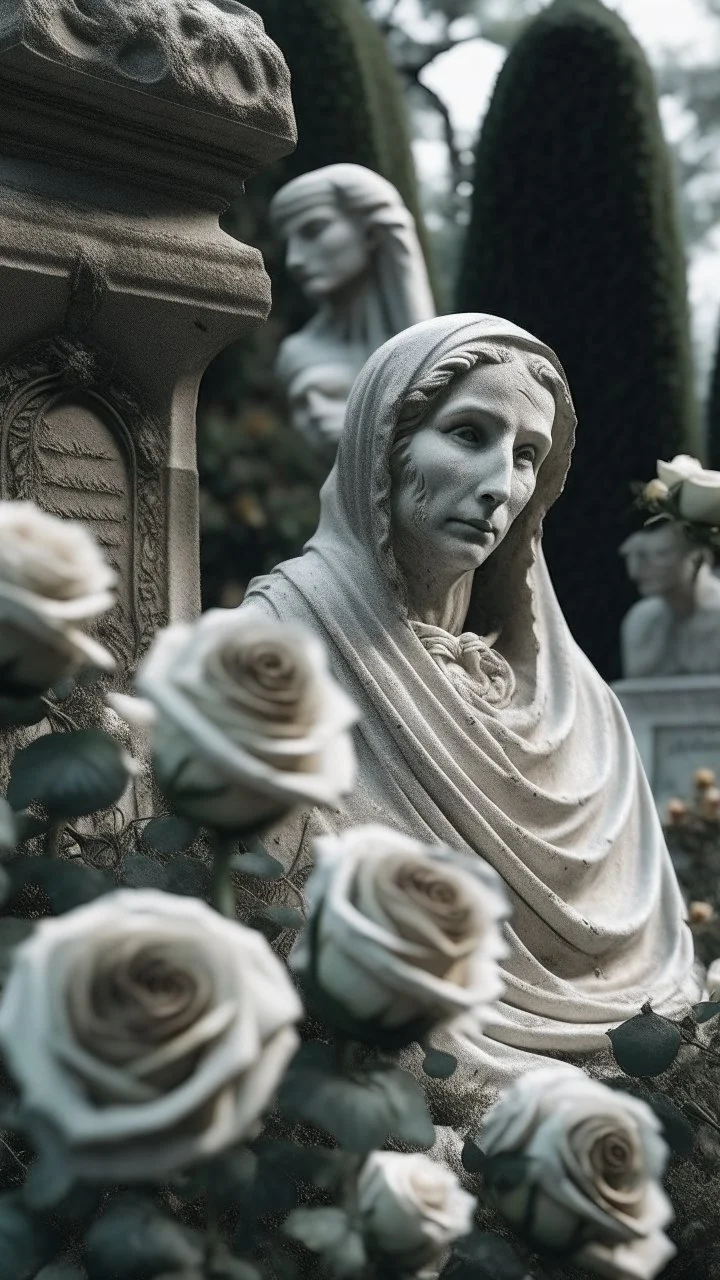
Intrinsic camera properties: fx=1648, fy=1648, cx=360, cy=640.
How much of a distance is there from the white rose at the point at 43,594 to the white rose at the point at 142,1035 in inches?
10.3

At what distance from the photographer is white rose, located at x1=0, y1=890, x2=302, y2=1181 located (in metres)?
1.12

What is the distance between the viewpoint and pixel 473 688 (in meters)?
2.99

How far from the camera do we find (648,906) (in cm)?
307

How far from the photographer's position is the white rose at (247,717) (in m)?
1.25

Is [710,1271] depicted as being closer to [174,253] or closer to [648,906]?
[648,906]

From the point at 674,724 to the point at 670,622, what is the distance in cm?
51

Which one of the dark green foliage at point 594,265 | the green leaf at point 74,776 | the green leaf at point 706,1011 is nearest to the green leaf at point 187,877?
the green leaf at point 74,776

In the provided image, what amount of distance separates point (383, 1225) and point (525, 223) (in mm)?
9313

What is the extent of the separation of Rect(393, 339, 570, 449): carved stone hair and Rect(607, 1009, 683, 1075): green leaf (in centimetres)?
123

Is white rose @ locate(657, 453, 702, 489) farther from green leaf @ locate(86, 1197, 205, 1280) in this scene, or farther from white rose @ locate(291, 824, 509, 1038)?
green leaf @ locate(86, 1197, 205, 1280)

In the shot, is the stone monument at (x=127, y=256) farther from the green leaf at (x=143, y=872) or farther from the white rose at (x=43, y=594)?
the white rose at (x=43, y=594)

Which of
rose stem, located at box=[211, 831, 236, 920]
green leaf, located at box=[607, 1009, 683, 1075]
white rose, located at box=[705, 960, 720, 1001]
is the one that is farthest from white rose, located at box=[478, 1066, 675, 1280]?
white rose, located at box=[705, 960, 720, 1001]

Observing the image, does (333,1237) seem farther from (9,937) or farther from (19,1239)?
(9,937)

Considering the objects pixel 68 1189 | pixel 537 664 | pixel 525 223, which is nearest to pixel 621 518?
pixel 525 223
